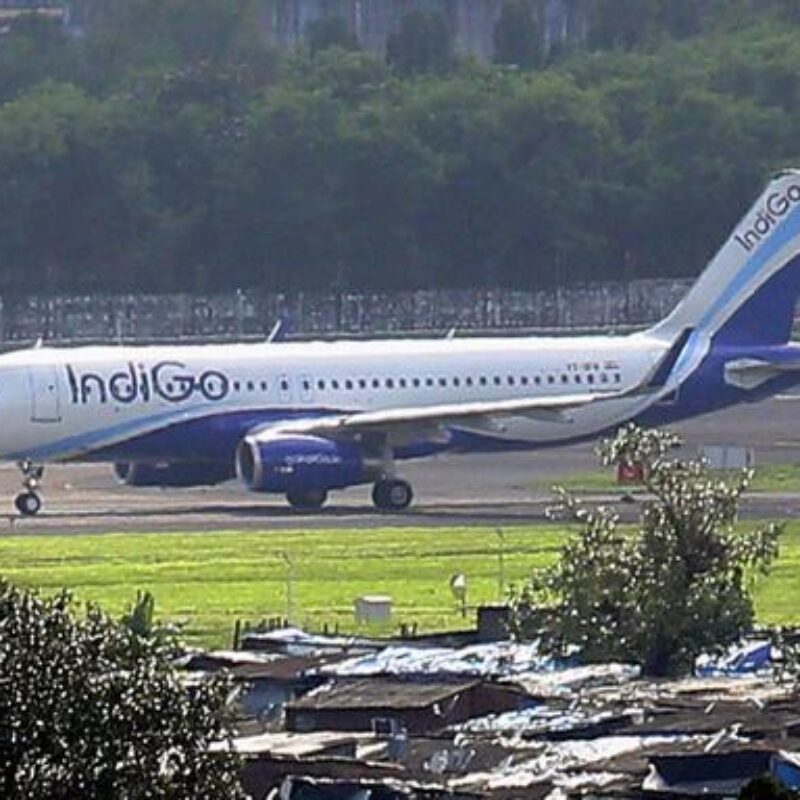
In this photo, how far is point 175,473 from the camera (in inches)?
3241

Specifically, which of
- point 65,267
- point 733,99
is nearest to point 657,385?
point 65,267

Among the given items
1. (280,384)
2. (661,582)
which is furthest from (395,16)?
(661,582)

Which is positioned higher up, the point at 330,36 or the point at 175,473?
the point at 330,36

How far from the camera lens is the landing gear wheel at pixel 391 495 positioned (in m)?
79.9

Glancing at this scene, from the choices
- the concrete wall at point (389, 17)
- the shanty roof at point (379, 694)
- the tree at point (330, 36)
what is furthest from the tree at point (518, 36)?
the shanty roof at point (379, 694)

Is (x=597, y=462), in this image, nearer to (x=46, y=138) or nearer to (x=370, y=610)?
(x=370, y=610)

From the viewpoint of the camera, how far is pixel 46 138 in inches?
5231

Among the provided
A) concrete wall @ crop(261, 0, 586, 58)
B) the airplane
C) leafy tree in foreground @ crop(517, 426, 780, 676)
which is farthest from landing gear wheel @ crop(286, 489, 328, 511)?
concrete wall @ crop(261, 0, 586, 58)

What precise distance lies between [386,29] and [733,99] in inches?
1357

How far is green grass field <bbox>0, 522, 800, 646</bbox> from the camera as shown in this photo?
195ft

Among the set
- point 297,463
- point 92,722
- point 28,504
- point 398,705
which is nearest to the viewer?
point 92,722

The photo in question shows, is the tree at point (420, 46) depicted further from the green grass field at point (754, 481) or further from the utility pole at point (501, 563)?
the utility pole at point (501, 563)

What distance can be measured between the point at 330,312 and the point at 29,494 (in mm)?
49169

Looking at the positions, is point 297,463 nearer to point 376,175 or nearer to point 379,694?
point 379,694
